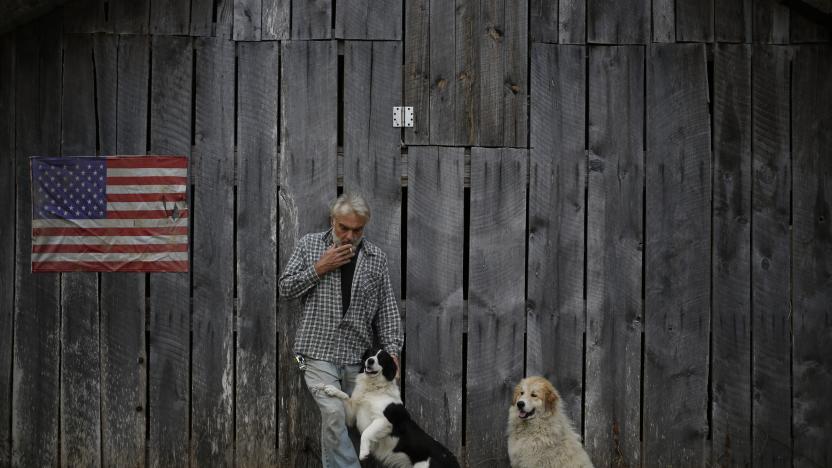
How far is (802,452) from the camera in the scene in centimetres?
606

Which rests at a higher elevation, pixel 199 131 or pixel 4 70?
pixel 4 70

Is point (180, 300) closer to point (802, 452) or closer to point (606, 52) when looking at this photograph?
point (606, 52)

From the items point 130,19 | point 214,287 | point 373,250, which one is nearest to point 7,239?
point 214,287

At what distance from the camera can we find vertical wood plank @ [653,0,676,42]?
6.11 m

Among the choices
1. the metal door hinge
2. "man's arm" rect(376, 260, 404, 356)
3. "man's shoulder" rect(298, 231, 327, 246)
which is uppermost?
the metal door hinge

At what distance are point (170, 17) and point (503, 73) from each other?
8.58 feet

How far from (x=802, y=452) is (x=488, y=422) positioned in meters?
2.44

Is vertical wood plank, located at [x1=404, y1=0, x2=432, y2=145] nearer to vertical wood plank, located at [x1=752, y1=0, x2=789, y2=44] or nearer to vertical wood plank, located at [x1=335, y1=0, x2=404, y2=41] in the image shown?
vertical wood plank, located at [x1=335, y1=0, x2=404, y2=41]

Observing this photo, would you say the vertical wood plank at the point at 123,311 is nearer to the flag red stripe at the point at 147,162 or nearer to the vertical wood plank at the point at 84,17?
the flag red stripe at the point at 147,162

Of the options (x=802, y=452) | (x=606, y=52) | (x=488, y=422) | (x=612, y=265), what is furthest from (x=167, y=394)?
(x=802, y=452)

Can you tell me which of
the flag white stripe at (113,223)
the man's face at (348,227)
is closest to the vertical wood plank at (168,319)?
the flag white stripe at (113,223)

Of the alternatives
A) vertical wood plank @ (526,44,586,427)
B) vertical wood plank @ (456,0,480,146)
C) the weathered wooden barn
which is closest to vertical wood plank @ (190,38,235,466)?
the weathered wooden barn

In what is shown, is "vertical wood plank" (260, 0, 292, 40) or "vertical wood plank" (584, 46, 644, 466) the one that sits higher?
"vertical wood plank" (260, 0, 292, 40)

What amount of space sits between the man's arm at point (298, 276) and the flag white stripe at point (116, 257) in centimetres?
96
